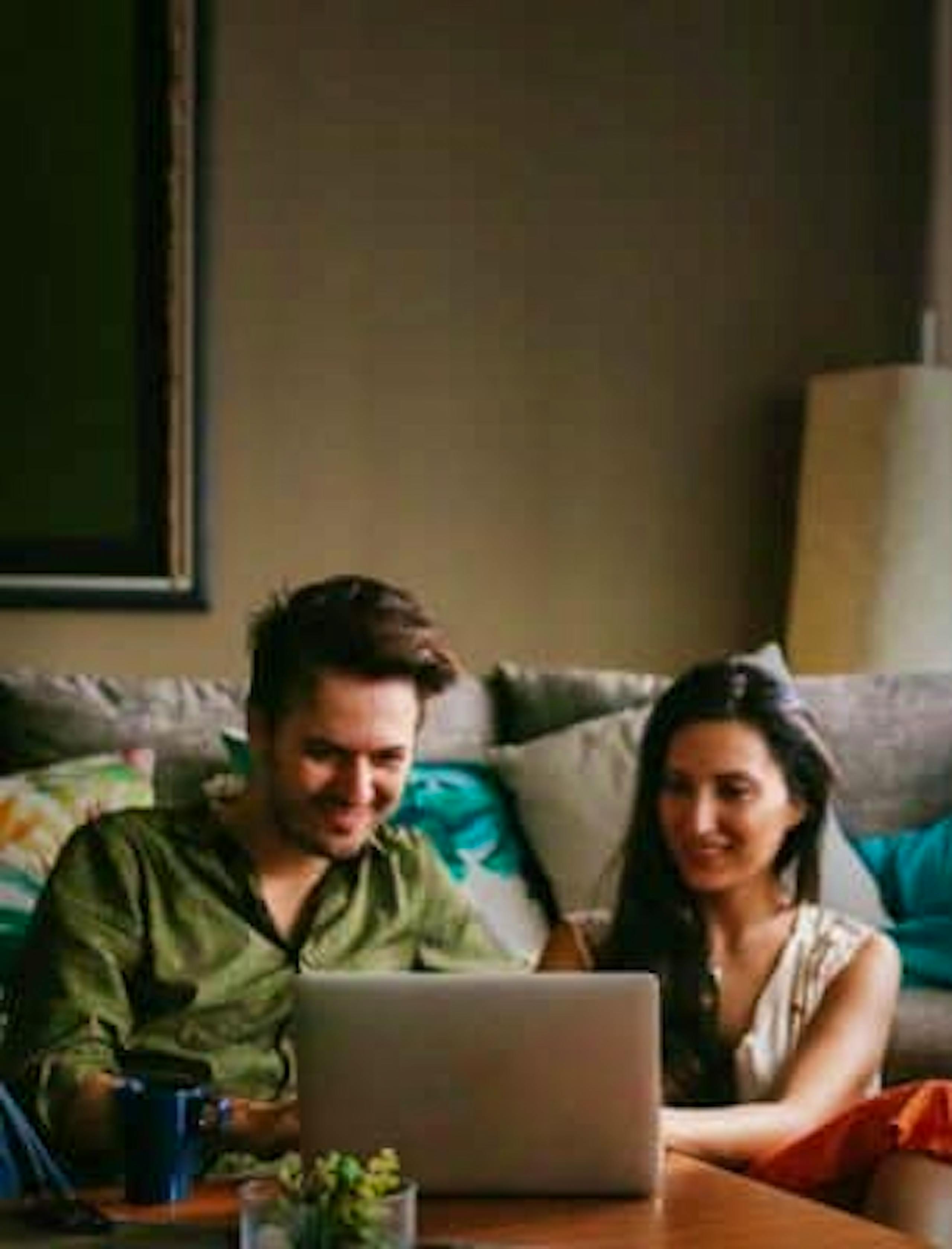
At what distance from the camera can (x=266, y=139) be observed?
4016mm

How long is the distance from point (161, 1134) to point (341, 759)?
0.46 m

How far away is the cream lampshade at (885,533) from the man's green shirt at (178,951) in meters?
1.77

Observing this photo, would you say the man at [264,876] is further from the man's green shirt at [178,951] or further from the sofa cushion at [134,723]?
the sofa cushion at [134,723]

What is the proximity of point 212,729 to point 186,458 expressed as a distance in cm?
57

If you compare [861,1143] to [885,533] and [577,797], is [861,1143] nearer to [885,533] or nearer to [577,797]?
[577,797]

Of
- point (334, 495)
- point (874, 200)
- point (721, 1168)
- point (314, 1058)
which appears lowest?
point (721, 1168)

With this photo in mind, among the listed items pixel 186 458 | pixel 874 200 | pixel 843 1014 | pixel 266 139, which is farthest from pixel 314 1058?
pixel 874 200

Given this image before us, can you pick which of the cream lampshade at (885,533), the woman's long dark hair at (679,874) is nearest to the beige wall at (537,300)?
the cream lampshade at (885,533)

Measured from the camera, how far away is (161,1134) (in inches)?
75.2

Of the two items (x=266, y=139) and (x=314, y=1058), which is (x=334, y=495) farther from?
(x=314, y=1058)

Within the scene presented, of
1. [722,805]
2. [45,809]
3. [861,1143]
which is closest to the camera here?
[861,1143]

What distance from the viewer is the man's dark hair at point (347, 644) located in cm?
227

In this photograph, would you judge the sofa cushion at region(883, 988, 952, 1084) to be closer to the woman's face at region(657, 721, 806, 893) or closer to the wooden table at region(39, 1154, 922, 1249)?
the woman's face at region(657, 721, 806, 893)

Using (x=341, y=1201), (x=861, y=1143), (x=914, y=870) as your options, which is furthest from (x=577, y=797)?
(x=341, y=1201)
